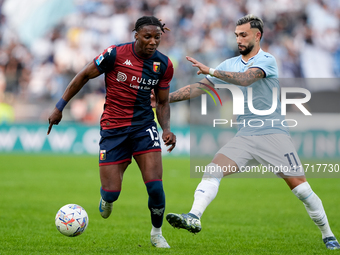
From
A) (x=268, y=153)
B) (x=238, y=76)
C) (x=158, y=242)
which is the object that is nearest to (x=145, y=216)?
(x=158, y=242)

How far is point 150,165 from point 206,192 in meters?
0.74

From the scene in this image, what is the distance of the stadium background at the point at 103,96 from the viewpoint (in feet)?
31.4

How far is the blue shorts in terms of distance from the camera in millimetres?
5848

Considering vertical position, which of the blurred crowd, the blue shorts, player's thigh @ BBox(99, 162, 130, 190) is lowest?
player's thigh @ BBox(99, 162, 130, 190)

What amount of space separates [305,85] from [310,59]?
261 cm

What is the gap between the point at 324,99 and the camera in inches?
723

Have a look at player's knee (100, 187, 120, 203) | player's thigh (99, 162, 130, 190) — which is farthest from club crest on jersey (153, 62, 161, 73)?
player's knee (100, 187, 120, 203)

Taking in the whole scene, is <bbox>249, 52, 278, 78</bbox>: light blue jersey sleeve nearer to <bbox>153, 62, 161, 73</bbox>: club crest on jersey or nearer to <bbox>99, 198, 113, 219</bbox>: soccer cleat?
<bbox>153, 62, 161, 73</bbox>: club crest on jersey

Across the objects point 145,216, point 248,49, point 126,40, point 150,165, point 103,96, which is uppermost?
point 126,40

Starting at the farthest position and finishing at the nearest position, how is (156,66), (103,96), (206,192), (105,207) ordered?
(103,96) → (105,207) → (156,66) → (206,192)

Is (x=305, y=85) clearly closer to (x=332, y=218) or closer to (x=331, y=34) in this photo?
(x=331, y=34)

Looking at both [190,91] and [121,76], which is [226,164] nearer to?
[190,91]

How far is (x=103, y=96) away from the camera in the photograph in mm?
20578

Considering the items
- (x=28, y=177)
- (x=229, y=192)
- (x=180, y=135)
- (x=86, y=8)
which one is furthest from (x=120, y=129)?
(x=86, y=8)
